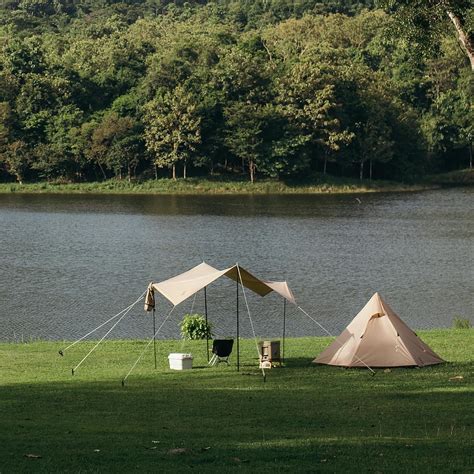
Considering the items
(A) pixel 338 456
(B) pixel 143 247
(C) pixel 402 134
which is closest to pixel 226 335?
(A) pixel 338 456

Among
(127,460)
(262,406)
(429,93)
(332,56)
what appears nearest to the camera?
(127,460)

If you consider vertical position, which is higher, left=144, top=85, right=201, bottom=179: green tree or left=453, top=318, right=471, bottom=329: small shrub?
left=144, top=85, right=201, bottom=179: green tree

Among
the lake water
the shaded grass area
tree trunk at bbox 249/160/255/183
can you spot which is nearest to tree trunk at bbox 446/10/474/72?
the lake water

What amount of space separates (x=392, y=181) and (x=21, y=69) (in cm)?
3598

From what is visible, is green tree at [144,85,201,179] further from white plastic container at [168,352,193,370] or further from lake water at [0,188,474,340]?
white plastic container at [168,352,193,370]

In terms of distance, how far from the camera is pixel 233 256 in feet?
164

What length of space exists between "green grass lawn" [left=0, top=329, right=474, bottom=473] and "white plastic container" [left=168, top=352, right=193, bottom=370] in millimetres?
255

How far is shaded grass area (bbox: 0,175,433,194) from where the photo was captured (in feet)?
308

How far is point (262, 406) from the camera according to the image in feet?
54.6

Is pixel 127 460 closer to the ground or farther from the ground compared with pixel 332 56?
closer to the ground

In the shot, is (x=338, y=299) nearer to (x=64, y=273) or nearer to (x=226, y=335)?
(x=226, y=335)

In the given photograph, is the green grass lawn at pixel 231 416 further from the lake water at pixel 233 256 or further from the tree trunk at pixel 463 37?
the lake water at pixel 233 256

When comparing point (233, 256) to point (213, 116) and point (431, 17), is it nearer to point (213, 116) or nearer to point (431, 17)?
point (431, 17)

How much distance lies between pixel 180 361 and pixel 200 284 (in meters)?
1.66
